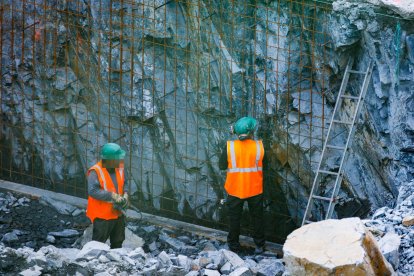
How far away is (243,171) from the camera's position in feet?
37.4

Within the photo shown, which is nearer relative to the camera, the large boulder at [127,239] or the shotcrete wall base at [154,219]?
the large boulder at [127,239]

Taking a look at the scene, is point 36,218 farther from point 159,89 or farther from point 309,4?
point 309,4

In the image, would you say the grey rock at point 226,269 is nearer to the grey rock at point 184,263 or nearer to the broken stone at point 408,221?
the grey rock at point 184,263

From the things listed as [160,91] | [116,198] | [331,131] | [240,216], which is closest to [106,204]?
[116,198]

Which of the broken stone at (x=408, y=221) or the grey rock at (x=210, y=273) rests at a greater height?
the broken stone at (x=408, y=221)

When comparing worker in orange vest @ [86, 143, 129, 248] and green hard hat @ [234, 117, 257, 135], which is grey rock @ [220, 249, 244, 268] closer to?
worker in orange vest @ [86, 143, 129, 248]

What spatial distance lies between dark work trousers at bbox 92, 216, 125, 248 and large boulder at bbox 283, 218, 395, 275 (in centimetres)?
277

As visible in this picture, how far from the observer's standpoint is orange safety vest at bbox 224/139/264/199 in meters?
11.3

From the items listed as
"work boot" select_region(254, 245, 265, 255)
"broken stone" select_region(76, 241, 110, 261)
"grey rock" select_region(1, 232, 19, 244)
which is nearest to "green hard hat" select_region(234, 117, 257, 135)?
"work boot" select_region(254, 245, 265, 255)

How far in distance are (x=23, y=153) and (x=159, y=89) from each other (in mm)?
2479

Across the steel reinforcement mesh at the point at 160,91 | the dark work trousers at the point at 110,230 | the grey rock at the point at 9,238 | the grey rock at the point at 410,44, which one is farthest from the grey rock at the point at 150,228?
the grey rock at the point at 410,44

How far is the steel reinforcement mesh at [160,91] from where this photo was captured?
11.9 metres

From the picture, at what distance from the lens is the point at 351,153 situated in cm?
1155

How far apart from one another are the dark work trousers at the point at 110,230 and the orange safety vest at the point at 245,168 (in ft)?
4.50
